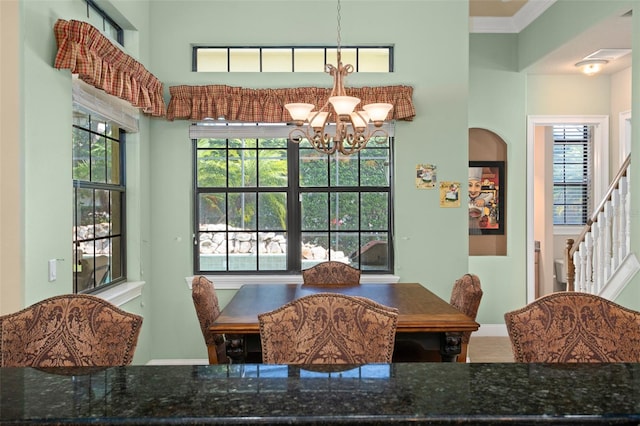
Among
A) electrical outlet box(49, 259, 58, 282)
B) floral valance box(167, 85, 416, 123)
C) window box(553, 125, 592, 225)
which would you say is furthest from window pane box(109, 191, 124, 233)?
window box(553, 125, 592, 225)

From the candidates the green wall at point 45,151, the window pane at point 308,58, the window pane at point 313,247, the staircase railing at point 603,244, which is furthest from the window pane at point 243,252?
the staircase railing at point 603,244

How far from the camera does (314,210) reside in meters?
4.37

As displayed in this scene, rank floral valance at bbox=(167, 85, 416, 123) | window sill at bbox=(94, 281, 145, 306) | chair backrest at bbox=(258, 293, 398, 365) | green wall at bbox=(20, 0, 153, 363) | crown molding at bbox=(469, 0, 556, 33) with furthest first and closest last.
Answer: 1. crown molding at bbox=(469, 0, 556, 33)
2. floral valance at bbox=(167, 85, 416, 123)
3. window sill at bbox=(94, 281, 145, 306)
4. green wall at bbox=(20, 0, 153, 363)
5. chair backrest at bbox=(258, 293, 398, 365)

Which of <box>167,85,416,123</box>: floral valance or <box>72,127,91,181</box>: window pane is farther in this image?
<box>167,85,416,123</box>: floral valance

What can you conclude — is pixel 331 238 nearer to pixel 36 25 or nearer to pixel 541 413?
pixel 36 25

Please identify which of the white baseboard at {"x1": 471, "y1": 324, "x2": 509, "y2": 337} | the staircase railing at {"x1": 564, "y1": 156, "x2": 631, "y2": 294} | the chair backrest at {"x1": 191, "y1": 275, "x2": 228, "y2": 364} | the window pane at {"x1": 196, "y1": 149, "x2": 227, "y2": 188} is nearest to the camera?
the chair backrest at {"x1": 191, "y1": 275, "x2": 228, "y2": 364}

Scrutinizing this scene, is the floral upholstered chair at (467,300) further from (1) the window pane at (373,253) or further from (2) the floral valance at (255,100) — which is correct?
(2) the floral valance at (255,100)

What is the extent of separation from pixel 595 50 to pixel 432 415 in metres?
4.78

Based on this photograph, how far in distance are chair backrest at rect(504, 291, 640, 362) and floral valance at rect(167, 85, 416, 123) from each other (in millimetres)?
2661

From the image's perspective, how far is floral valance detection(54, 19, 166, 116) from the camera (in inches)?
106

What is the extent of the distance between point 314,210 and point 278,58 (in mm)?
1333

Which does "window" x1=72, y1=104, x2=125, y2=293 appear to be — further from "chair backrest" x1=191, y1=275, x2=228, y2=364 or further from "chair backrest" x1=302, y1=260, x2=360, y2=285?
"chair backrest" x1=302, y1=260, x2=360, y2=285

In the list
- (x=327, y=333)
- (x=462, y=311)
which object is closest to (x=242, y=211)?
(x=462, y=311)

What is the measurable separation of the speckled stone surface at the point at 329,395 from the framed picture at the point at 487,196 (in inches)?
176
